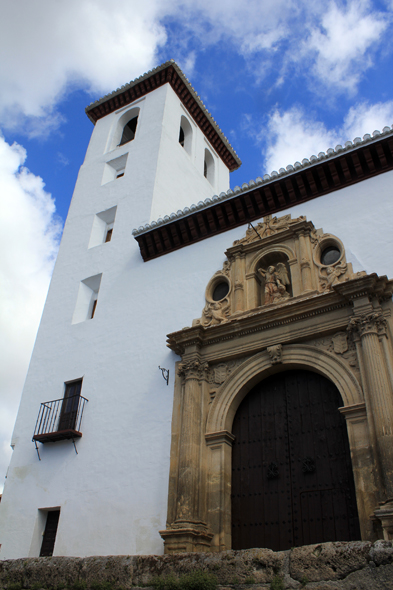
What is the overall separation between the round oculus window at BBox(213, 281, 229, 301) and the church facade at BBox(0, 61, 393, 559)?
2.0 inches

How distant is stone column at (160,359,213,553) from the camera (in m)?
7.40

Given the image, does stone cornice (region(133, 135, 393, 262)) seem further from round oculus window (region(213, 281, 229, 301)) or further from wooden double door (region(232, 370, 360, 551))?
wooden double door (region(232, 370, 360, 551))

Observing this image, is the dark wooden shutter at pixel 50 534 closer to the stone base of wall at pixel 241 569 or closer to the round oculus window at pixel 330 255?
the stone base of wall at pixel 241 569

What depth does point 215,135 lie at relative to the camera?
64.0 feet

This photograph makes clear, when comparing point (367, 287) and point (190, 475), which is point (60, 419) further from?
point (367, 287)

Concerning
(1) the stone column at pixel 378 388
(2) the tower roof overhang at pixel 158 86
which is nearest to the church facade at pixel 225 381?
(1) the stone column at pixel 378 388

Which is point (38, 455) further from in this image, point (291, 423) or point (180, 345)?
point (291, 423)

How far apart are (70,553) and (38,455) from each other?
2177 millimetres

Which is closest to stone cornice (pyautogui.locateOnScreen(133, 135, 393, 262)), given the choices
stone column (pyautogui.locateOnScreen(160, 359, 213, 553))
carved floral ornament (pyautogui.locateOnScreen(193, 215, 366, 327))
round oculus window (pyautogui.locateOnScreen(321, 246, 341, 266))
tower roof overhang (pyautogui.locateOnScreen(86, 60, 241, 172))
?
carved floral ornament (pyautogui.locateOnScreen(193, 215, 366, 327))

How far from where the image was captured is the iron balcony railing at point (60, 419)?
1009 centimetres

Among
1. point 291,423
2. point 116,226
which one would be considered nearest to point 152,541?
point 291,423

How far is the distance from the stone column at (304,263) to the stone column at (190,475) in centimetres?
229

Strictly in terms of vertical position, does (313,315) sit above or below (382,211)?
below

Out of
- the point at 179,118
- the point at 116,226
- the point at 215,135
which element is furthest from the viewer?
the point at 215,135
